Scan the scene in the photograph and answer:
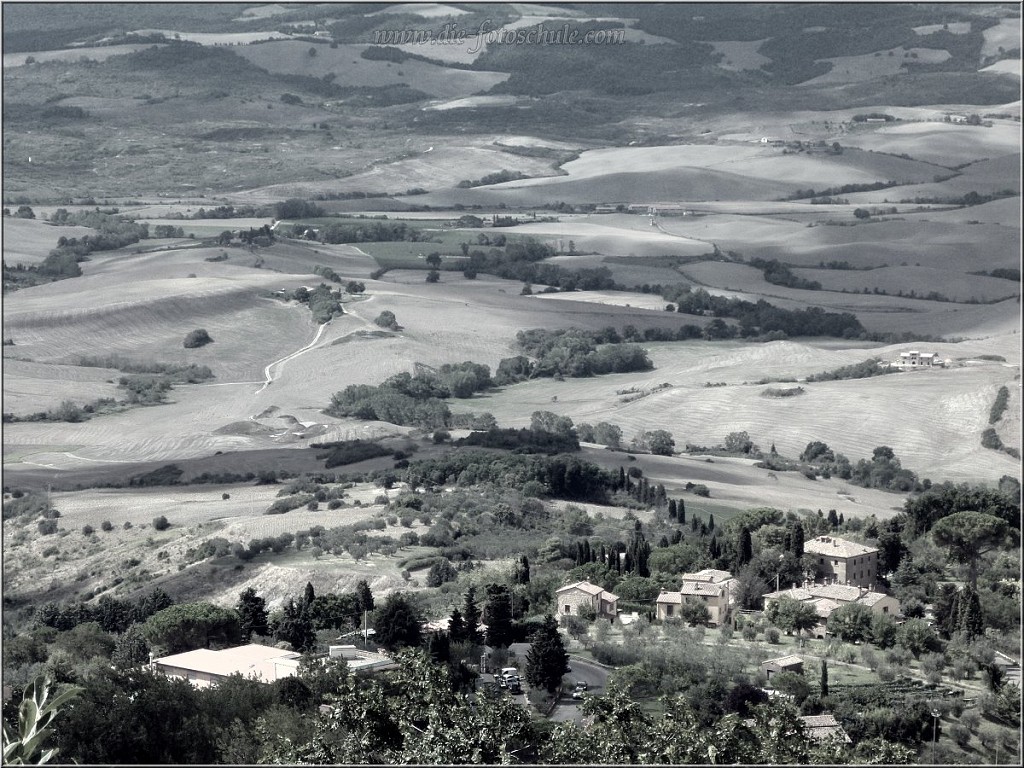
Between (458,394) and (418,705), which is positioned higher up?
(418,705)

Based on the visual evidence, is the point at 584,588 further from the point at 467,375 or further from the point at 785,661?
the point at 467,375

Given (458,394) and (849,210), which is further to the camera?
(849,210)

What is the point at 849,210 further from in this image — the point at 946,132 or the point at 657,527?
the point at 657,527

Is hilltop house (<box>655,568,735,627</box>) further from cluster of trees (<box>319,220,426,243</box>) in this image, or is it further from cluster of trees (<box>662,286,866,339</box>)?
cluster of trees (<box>319,220,426,243</box>)

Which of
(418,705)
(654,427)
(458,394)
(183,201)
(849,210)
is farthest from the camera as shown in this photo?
(183,201)

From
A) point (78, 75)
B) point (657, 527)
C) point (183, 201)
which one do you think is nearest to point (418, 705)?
point (657, 527)

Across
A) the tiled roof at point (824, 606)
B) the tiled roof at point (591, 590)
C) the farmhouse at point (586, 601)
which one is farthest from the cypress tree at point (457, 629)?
the tiled roof at point (824, 606)
